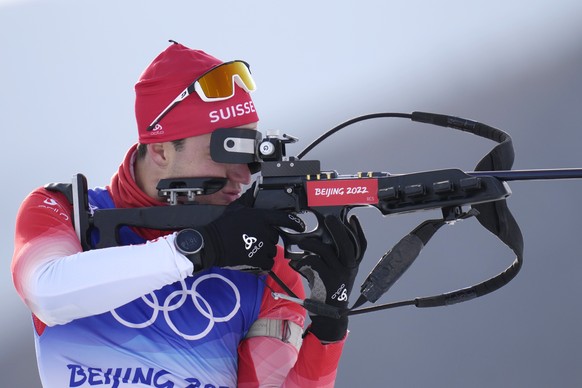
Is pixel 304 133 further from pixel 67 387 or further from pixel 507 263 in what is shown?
pixel 67 387

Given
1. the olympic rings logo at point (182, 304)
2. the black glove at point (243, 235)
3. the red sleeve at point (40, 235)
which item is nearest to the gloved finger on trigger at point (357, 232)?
the black glove at point (243, 235)

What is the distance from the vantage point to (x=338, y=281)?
6.46 feet

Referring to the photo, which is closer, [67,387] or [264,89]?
Result: [67,387]

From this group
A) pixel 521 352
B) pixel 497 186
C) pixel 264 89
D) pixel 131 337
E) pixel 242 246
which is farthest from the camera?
pixel 264 89

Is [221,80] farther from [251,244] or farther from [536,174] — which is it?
[536,174]

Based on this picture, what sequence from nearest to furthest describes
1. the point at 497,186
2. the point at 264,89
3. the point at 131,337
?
the point at 497,186
the point at 131,337
the point at 264,89

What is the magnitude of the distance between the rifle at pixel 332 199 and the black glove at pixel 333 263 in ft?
0.07

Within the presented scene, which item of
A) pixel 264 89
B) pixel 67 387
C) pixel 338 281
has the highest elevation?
pixel 264 89

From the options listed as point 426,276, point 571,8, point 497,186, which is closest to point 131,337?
point 497,186

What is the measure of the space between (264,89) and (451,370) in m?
1.21

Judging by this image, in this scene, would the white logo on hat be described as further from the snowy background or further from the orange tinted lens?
the snowy background

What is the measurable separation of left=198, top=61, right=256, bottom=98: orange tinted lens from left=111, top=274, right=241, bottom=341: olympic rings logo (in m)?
0.45

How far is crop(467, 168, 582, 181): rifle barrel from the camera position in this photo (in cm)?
174

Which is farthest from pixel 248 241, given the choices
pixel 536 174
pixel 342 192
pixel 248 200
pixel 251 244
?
pixel 536 174
